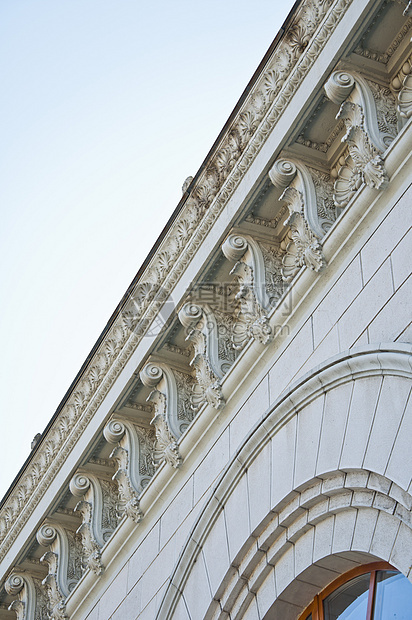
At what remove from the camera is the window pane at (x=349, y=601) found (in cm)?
589

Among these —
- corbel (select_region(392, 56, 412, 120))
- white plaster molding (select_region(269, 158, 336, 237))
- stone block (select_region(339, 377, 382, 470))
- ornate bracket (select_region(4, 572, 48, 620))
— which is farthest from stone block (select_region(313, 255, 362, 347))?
ornate bracket (select_region(4, 572, 48, 620))

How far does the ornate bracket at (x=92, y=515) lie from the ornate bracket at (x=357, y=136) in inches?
162

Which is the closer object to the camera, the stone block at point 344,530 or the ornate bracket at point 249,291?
the stone block at point 344,530

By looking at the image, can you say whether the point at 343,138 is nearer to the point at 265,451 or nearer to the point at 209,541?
the point at 265,451

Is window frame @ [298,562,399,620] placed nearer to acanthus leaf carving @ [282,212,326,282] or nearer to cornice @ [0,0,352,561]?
acanthus leaf carving @ [282,212,326,282]

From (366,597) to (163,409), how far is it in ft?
9.82

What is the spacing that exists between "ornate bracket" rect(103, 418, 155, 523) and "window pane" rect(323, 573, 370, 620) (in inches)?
101

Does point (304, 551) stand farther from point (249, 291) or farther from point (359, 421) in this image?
point (249, 291)

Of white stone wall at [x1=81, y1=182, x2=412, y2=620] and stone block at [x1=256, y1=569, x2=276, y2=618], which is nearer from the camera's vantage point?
white stone wall at [x1=81, y1=182, x2=412, y2=620]

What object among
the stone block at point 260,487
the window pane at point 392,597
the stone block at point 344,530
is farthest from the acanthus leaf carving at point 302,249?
the window pane at point 392,597

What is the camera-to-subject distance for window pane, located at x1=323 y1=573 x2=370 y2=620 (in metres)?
5.89

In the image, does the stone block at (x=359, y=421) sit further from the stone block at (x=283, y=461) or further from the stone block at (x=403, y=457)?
the stone block at (x=283, y=461)

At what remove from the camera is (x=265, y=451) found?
679cm

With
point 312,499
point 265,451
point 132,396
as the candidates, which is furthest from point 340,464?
point 132,396
